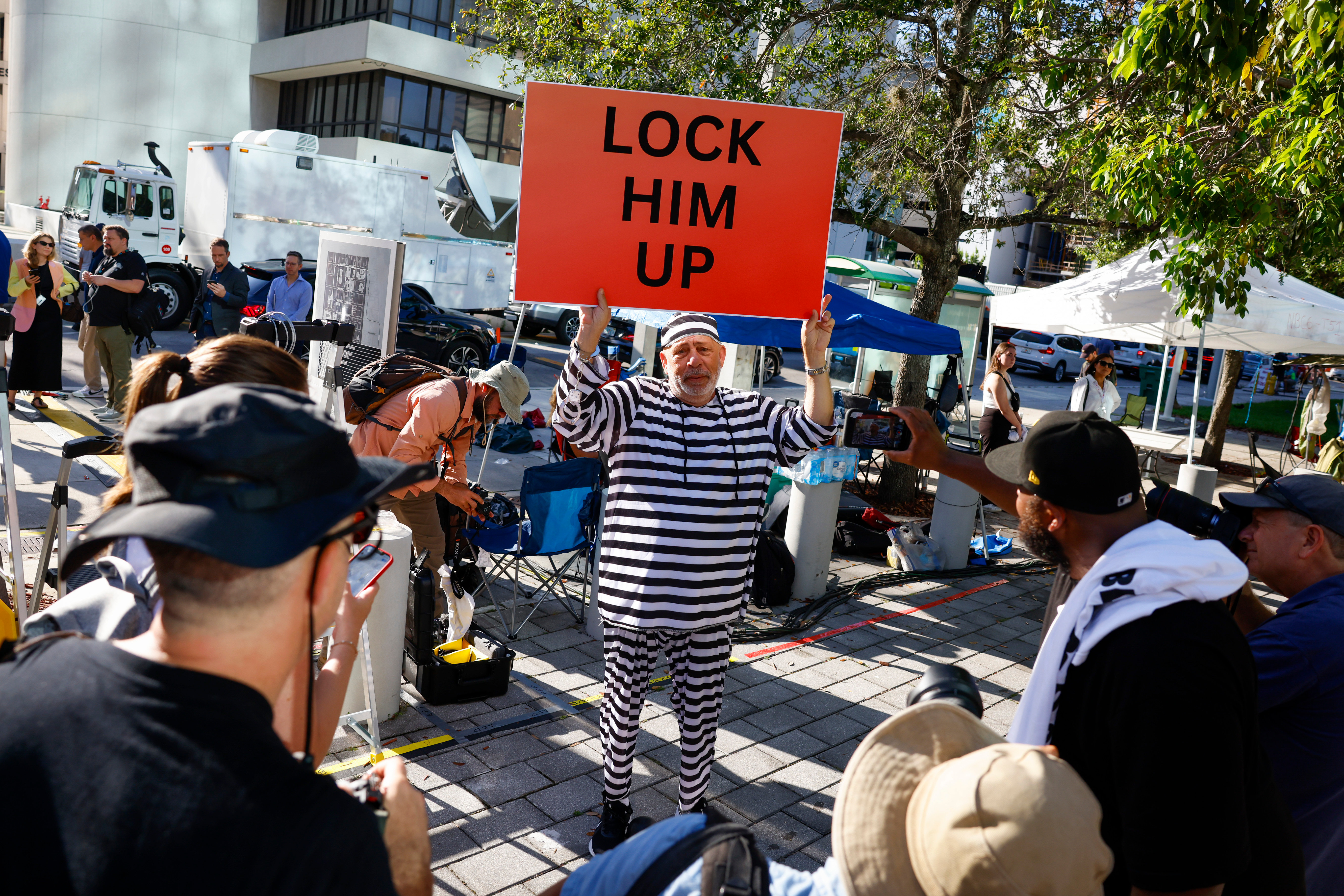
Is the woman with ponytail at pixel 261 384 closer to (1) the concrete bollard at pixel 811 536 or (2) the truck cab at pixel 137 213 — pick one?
(1) the concrete bollard at pixel 811 536

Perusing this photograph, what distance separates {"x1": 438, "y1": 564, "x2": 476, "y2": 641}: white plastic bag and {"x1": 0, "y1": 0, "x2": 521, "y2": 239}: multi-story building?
78.1 ft

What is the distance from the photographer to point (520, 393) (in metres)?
5.35

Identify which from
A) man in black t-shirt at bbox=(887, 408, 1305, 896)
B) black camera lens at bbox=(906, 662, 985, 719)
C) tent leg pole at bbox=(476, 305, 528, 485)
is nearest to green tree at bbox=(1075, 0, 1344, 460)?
man in black t-shirt at bbox=(887, 408, 1305, 896)

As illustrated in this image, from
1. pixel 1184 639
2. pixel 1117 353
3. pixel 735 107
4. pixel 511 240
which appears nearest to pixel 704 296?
pixel 735 107

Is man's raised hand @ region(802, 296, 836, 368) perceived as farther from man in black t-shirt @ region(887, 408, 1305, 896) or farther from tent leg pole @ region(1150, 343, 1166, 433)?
tent leg pole @ region(1150, 343, 1166, 433)

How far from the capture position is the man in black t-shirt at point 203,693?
107 cm

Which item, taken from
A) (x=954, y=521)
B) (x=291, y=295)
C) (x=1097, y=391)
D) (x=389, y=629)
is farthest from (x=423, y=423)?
(x=1097, y=391)

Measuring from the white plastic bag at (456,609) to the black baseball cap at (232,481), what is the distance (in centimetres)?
363

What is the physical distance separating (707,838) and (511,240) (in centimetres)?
2562

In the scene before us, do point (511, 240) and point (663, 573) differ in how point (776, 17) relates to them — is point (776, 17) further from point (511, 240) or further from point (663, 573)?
point (511, 240)

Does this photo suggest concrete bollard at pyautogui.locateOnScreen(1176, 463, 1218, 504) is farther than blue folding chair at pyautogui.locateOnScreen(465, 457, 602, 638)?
Yes

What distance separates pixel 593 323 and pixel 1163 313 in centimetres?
716

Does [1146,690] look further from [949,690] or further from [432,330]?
[432,330]

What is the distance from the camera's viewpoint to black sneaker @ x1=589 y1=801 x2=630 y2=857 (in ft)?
11.7
